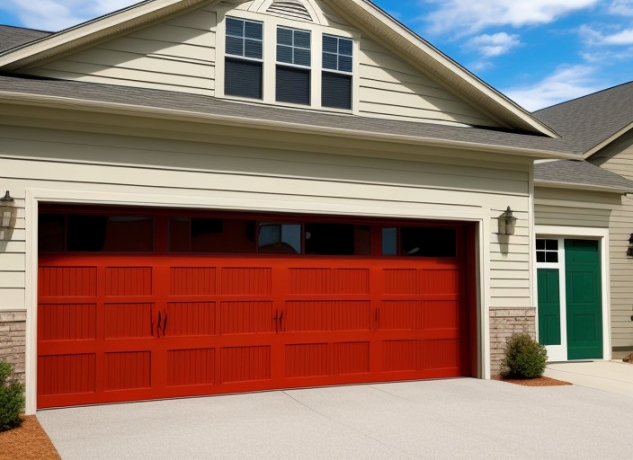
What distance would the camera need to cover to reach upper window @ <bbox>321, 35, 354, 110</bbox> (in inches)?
459

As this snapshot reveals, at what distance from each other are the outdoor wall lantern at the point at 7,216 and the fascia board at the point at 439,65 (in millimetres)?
5911

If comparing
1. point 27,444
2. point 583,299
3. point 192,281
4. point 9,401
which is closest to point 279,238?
point 192,281

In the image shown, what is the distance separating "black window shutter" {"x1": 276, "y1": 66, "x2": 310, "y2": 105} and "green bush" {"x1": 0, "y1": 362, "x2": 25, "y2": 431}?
18.5 feet

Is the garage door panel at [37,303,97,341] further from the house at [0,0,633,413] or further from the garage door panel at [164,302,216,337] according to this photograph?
the garage door panel at [164,302,216,337]

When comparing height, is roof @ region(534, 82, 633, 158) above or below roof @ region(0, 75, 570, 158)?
above

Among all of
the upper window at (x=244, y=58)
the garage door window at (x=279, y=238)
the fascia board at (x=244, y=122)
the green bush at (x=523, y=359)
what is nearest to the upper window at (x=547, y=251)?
the fascia board at (x=244, y=122)

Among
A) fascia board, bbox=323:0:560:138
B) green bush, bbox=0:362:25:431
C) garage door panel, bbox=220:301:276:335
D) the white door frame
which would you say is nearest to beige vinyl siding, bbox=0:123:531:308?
green bush, bbox=0:362:25:431

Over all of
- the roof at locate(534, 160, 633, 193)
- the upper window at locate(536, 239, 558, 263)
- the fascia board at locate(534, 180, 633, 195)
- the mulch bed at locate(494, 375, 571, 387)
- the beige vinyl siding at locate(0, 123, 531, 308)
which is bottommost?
the mulch bed at locate(494, 375, 571, 387)

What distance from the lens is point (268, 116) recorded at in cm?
1026

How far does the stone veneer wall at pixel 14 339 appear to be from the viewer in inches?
340

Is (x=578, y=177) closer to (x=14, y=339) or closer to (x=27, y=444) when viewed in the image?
(x=14, y=339)

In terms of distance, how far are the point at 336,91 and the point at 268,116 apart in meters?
1.91

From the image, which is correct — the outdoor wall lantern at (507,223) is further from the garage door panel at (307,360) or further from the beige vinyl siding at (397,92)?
the garage door panel at (307,360)

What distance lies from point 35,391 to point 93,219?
90.0 inches
